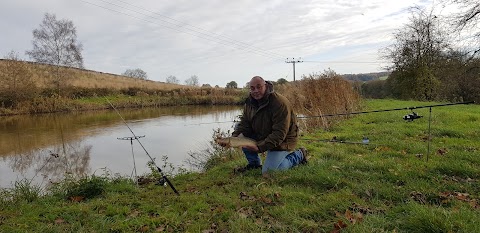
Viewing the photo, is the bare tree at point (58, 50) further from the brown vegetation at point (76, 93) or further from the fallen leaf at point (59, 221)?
the fallen leaf at point (59, 221)

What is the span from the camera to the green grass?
3471 mm

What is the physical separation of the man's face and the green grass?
4.36 ft

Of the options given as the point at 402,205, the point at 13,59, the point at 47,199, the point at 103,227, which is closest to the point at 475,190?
the point at 402,205

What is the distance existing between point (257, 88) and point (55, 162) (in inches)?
279

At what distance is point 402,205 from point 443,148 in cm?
353

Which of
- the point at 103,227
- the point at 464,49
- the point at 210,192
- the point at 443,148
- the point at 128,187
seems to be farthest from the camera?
the point at 464,49

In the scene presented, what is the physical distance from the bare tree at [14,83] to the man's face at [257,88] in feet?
98.0

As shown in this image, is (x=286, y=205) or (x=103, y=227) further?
(x=286, y=205)

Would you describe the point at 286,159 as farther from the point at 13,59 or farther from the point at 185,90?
the point at 185,90

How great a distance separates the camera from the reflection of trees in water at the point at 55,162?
8328mm

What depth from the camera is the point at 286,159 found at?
5.70 metres

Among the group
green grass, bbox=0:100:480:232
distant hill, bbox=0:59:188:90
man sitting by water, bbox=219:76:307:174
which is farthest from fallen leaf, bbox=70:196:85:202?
distant hill, bbox=0:59:188:90

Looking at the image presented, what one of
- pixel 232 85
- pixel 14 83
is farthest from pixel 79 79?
pixel 232 85

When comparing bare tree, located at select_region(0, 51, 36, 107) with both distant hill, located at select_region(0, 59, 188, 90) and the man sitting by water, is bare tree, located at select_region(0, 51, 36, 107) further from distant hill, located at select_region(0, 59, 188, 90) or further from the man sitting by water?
the man sitting by water
